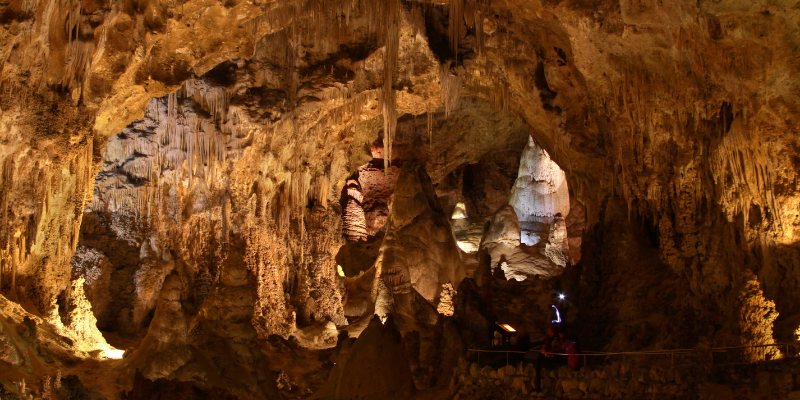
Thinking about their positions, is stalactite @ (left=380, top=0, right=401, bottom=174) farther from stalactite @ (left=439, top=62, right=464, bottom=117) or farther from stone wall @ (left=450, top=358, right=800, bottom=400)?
stone wall @ (left=450, top=358, right=800, bottom=400)

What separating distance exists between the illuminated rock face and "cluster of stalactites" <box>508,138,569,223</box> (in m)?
3.50

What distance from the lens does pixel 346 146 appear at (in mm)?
18844

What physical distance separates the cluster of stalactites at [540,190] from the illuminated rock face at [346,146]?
350 cm

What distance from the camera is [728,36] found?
9.27m

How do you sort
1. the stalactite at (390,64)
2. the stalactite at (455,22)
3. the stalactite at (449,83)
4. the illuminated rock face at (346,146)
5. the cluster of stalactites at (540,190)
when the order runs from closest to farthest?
the illuminated rock face at (346,146)
the stalactite at (455,22)
the stalactite at (390,64)
the stalactite at (449,83)
the cluster of stalactites at (540,190)

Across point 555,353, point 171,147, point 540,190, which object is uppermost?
point 540,190

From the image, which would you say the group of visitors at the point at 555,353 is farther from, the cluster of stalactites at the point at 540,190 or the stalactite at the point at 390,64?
the cluster of stalactites at the point at 540,190

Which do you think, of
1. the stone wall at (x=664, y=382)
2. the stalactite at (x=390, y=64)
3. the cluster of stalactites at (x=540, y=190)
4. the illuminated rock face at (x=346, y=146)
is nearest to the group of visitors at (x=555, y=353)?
the stone wall at (x=664, y=382)

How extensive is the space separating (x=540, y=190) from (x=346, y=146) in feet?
32.5

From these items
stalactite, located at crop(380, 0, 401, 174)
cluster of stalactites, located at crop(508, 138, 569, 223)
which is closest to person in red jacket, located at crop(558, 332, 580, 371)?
stalactite, located at crop(380, 0, 401, 174)

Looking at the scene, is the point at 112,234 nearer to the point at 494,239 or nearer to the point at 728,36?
the point at 494,239

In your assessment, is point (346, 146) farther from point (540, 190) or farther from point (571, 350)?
point (571, 350)

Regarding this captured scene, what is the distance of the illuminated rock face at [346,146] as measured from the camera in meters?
9.53

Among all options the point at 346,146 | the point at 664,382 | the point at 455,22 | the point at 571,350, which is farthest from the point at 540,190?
the point at 664,382
